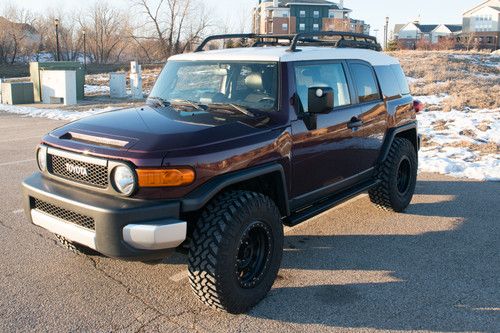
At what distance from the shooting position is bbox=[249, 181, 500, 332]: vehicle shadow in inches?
139

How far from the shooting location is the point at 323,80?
Result: 4.75 meters

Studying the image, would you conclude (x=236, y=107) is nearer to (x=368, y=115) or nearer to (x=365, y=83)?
(x=368, y=115)

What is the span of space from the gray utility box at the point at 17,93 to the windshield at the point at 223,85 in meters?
17.4

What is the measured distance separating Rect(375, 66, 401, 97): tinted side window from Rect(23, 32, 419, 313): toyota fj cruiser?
56cm

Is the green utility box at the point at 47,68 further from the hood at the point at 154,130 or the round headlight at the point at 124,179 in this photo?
the round headlight at the point at 124,179

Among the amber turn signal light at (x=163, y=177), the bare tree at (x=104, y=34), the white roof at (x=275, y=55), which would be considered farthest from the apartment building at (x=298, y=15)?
the amber turn signal light at (x=163, y=177)

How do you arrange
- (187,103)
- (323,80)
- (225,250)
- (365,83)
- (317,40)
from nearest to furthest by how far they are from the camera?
1. (225,250)
2. (187,103)
3. (323,80)
4. (365,83)
5. (317,40)

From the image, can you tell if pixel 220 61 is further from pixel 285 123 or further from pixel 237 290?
pixel 237 290

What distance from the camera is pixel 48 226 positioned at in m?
3.65

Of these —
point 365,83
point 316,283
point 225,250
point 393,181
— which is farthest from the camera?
point 393,181

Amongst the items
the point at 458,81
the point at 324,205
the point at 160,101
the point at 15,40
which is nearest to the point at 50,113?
the point at 160,101

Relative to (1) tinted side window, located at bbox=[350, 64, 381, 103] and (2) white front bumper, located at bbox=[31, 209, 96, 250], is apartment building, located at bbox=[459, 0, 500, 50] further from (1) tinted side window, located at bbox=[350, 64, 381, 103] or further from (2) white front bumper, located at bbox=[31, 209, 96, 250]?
(2) white front bumper, located at bbox=[31, 209, 96, 250]

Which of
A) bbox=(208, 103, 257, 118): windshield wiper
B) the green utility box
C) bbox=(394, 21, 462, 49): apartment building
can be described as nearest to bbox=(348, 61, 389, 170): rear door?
bbox=(208, 103, 257, 118): windshield wiper

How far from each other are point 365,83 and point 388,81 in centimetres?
67
